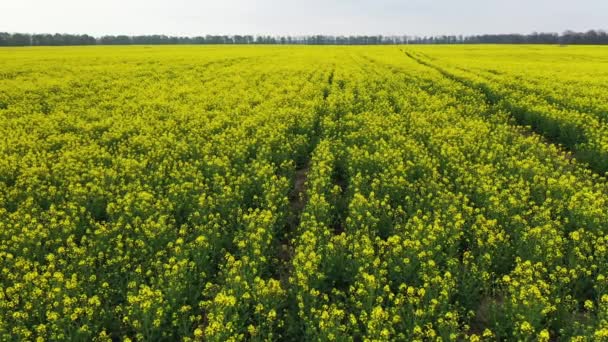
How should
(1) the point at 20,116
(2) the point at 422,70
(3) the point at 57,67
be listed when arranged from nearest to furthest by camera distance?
(1) the point at 20,116 → (2) the point at 422,70 → (3) the point at 57,67

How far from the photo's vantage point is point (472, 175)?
10.4 metres

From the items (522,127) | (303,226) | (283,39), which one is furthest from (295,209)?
(283,39)

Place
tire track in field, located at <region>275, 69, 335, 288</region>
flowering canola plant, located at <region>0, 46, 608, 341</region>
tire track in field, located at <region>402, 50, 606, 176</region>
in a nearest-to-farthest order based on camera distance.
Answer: flowering canola plant, located at <region>0, 46, 608, 341</region> < tire track in field, located at <region>275, 69, 335, 288</region> < tire track in field, located at <region>402, 50, 606, 176</region>

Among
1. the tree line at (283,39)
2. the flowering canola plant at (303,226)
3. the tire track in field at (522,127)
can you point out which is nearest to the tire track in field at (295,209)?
the flowering canola plant at (303,226)

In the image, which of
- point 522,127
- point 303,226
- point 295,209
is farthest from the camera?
point 522,127

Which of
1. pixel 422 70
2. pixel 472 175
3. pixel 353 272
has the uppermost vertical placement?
pixel 422 70

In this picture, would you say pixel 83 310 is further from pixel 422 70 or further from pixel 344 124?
pixel 422 70

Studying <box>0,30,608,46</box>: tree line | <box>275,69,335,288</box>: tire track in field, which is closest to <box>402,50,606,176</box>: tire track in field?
<box>275,69,335,288</box>: tire track in field

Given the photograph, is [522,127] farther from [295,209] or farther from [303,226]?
[303,226]

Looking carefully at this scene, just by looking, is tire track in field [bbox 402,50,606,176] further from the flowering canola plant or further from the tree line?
the tree line

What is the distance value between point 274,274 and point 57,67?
3435 cm

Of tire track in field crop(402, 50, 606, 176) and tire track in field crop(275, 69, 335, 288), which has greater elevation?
tire track in field crop(402, 50, 606, 176)

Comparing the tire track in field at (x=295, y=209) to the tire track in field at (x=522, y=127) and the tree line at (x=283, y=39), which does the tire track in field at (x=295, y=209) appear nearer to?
the tire track in field at (x=522, y=127)

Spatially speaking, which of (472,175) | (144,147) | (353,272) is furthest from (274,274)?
(144,147)
